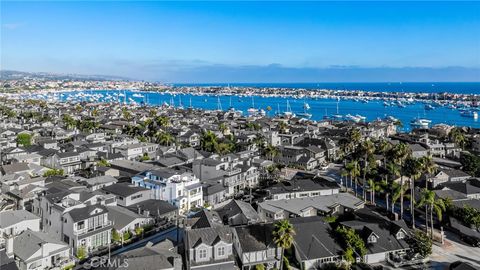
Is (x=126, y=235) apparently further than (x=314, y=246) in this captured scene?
Yes

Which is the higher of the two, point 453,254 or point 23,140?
point 23,140

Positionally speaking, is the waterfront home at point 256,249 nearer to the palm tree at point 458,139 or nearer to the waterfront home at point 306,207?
the waterfront home at point 306,207

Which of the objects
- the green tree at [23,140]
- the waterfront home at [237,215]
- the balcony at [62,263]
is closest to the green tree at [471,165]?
the waterfront home at [237,215]

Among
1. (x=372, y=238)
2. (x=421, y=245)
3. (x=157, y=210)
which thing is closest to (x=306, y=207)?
(x=372, y=238)

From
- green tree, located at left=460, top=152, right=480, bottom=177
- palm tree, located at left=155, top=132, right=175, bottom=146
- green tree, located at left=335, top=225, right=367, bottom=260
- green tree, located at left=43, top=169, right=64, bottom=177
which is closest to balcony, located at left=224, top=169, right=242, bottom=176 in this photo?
green tree, located at left=335, top=225, right=367, bottom=260

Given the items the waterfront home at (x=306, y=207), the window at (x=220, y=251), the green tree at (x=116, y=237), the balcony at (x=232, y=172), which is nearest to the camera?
the window at (x=220, y=251)

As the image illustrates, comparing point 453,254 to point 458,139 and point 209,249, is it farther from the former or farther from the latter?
point 458,139
